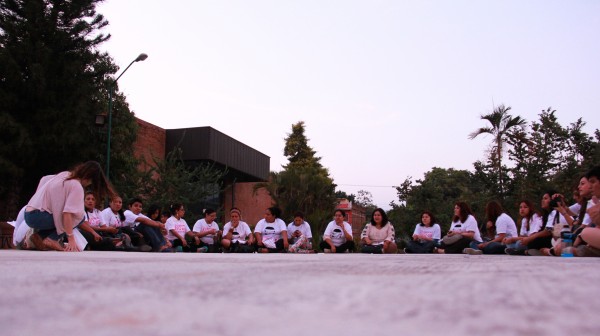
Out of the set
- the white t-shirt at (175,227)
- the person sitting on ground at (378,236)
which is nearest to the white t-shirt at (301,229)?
the person sitting on ground at (378,236)

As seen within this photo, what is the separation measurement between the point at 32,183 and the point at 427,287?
16.6 m

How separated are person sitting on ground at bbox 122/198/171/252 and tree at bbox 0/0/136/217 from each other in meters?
6.24

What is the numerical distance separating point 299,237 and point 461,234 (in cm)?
371

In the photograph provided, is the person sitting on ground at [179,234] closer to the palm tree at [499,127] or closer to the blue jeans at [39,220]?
the blue jeans at [39,220]

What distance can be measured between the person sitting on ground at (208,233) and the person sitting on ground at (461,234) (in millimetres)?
4891

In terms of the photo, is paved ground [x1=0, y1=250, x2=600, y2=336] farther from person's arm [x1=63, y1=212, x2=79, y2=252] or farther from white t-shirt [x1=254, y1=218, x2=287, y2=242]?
white t-shirt [x1=254, y1=218, x2=287, y2=242]

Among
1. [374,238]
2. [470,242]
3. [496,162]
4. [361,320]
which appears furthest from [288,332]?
[496,162]

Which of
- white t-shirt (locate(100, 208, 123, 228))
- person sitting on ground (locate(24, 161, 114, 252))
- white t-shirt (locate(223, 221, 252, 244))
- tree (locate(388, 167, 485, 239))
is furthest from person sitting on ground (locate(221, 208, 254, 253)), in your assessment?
tree (locate(388, 167, 485, 239))

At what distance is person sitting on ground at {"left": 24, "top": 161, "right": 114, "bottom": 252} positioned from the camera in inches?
197

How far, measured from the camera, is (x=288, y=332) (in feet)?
1.41

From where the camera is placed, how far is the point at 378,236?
10859 mm

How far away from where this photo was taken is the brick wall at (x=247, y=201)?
26.1 metres

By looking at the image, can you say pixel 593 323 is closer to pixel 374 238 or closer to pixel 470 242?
pixel 470 242

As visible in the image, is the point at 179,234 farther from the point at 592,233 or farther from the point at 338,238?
the point at 592,233
